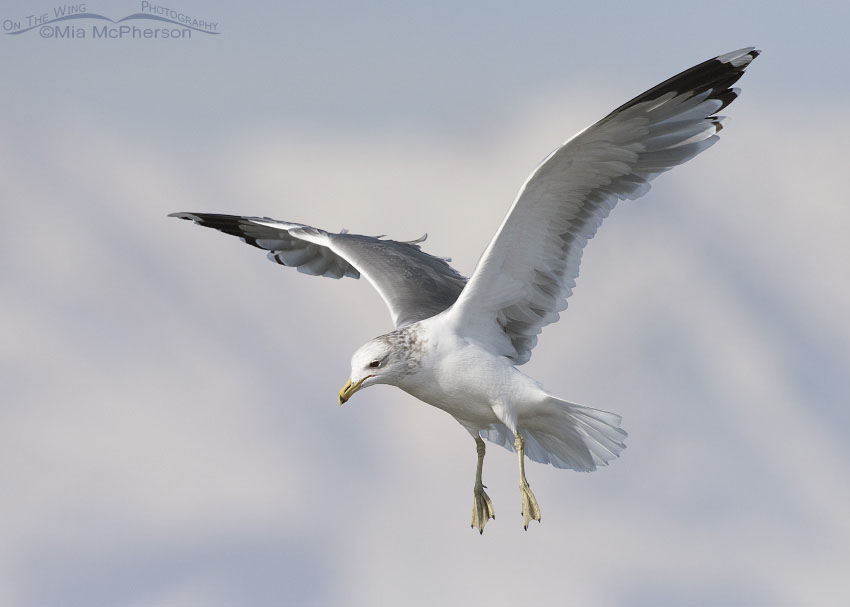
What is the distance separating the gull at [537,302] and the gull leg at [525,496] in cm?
1

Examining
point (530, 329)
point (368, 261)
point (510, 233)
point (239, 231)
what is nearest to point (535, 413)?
point (530, 329)

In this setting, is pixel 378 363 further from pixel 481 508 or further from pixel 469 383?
pixel 481 508

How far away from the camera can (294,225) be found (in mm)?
12648

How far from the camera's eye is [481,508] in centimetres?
1095

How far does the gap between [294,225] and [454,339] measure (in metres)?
3.18

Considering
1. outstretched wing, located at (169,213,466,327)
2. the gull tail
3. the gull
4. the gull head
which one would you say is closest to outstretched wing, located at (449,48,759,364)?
the gull

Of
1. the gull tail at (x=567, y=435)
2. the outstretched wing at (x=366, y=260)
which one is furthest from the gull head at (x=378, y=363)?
the gull tail at (x=567, y=435)

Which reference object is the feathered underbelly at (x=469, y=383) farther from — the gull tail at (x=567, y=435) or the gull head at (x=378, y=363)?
the gull tail at (x=567, y=435)

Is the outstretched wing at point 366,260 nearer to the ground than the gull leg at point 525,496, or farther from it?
farther from it

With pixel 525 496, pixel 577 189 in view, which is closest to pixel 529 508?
pixel 525 496

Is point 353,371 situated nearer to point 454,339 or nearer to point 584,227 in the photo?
point 454,339

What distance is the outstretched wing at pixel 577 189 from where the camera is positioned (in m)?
9.58

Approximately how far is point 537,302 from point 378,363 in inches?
59.0

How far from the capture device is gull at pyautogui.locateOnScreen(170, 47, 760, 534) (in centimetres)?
963
